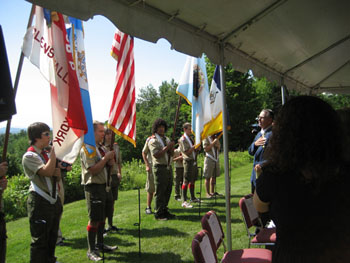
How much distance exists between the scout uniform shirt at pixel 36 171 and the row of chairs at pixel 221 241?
7.06 feet

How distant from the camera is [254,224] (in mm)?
4199

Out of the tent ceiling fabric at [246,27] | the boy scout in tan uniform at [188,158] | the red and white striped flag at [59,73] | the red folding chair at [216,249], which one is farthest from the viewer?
the boy scout in tan uniform at [188,158]

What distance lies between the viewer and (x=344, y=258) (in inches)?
59.4

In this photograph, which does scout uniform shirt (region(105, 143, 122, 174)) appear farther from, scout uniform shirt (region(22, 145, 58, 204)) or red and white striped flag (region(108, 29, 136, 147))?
scout uniform shirt (region(22, 145, 58, 204))

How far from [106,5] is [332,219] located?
91.6 inches

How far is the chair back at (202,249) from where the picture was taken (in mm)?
2332

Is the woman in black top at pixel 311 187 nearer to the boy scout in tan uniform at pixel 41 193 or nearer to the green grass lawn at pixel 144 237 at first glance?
the boy scout in tan uniform at pixel 41 193

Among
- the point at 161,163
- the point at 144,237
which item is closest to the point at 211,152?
the point at 161,163

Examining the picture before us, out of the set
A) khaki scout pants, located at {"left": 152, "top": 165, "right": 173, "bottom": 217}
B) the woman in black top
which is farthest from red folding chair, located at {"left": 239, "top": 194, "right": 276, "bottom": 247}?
khaki scout pants, located at {"left": 152, "top": 165, "right": 173, "bottom": 217}

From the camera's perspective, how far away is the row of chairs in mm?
2430

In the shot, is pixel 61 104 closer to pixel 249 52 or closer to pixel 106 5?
pixel 106 5

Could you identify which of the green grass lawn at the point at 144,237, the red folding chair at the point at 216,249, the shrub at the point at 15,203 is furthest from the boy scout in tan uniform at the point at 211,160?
the shrub at the point at 15,203

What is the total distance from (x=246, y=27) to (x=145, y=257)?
12.7ft

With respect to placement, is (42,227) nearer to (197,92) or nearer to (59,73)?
(59,73)
